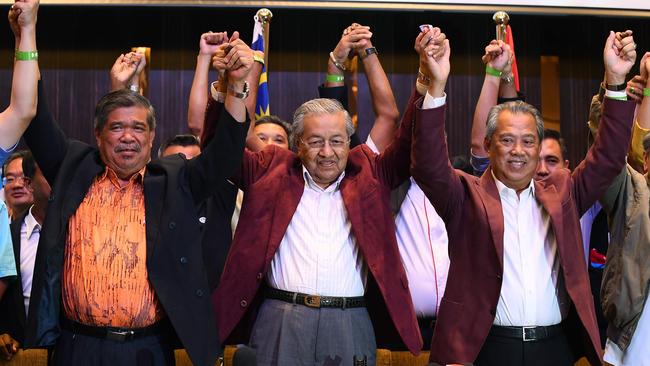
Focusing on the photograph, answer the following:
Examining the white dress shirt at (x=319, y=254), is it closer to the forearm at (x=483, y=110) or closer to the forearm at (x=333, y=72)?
the forearm at (x=333, y=72)

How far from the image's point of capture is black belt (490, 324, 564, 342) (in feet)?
8.61

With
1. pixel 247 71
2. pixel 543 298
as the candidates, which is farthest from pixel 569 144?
pixel 247 71

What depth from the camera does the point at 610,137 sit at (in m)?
2.76

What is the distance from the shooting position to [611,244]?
294 cm

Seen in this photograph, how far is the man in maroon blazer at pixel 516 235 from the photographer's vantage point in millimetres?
2615

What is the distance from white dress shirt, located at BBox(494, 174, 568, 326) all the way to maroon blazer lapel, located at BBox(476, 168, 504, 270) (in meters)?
0.03

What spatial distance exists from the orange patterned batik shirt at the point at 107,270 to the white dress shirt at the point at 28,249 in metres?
1.06

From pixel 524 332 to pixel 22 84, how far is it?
1.55m

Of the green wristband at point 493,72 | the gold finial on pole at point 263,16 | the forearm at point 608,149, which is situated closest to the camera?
the forearm at point 608,149

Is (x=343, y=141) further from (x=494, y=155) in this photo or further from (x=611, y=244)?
(x=611, y=244)

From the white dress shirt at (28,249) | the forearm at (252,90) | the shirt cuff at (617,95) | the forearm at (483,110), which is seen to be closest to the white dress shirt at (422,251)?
the forearm at (483,110)

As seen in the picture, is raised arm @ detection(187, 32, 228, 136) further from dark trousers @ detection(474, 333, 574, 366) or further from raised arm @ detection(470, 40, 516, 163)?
dark trousers @ detection(474, 333, 574, 366)

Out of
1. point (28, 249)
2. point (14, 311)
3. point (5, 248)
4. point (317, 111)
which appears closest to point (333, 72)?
point (317, 111)

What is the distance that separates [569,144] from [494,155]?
2.74 metres
